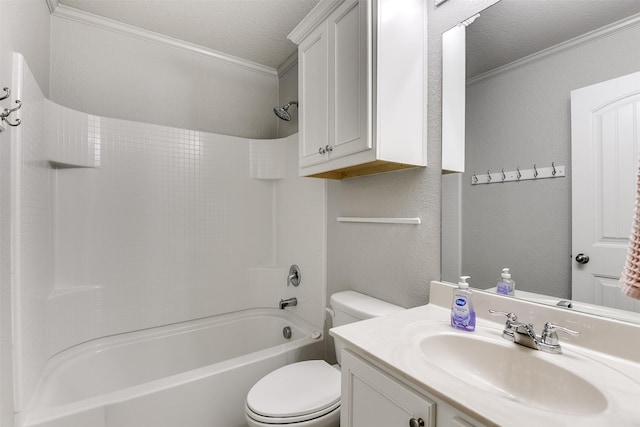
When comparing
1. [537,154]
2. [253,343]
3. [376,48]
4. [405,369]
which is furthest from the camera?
[253,343]

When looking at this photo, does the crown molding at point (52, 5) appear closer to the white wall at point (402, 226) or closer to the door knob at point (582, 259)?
the white wall at point (402, 226)

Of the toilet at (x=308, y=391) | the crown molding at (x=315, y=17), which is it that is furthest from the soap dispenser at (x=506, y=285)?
the crown molding at (x=315, y=17)

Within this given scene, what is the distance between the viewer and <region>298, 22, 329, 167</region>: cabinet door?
134 cm

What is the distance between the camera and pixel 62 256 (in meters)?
1.72

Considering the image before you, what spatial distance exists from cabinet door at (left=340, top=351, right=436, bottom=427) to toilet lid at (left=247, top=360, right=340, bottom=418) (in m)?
0.30

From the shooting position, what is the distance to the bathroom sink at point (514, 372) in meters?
0.66

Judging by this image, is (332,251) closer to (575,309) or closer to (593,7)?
(575,309)

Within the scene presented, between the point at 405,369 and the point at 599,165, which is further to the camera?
the point at 599,165

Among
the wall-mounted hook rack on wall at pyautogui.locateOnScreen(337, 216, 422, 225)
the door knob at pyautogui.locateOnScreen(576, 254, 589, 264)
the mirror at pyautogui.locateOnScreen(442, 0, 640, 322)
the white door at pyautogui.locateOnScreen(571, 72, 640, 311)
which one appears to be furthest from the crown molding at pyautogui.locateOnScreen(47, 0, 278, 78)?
the door knob at pyautogui.locateOnScreen(576, 254, 589, 264)

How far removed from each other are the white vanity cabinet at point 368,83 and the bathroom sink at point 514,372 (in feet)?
2.24

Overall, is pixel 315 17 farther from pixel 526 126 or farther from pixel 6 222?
pixel 6 222

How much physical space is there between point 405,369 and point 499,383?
340 mm

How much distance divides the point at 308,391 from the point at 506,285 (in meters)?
0.90

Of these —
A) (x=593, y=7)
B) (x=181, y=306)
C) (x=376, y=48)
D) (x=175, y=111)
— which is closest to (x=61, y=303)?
(x=181, y=306)
